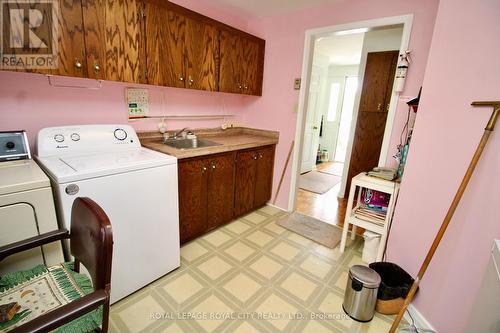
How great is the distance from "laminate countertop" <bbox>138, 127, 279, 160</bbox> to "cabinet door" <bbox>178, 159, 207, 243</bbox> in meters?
0.10

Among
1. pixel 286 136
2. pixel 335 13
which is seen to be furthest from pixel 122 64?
pixel 335 13

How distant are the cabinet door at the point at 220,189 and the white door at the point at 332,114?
4278 mm

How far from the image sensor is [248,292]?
166 cm

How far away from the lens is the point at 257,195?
285 cm

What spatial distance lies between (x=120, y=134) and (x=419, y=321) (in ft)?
8.31

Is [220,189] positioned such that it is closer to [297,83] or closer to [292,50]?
[297,83]

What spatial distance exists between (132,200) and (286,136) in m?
1.93

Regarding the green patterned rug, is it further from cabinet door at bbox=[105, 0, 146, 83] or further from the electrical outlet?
the electrical outlet

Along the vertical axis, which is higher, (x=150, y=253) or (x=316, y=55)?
(x=316, y=55)

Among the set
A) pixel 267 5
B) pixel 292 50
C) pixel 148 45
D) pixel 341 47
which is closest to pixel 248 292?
pixel 148 45

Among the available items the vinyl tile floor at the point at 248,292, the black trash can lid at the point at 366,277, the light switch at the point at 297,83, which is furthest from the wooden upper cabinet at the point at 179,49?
the black trash can lid at the point at 366,277

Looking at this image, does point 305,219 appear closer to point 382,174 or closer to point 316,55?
point 382,174

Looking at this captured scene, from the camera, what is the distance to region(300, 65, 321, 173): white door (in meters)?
4.21

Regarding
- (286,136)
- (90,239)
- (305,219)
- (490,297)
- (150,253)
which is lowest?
(305,219)
